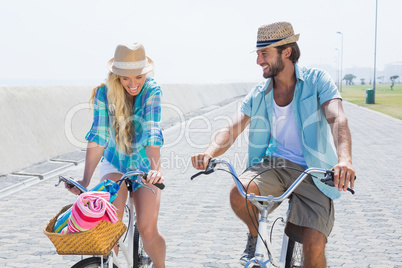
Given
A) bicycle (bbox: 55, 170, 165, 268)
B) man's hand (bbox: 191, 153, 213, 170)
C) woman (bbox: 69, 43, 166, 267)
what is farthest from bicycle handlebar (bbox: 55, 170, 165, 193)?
woman (bbox: 69, 43, 166, 267)

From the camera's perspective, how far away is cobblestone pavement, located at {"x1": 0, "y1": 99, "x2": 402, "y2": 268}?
560 cm

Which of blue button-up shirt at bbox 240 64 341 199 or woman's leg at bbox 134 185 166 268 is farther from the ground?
blue button-up shirt at bbox 240 64 341 199

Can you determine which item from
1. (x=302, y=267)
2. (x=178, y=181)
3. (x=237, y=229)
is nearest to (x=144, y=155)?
(x=302, y=267)

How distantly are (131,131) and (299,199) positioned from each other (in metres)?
1.24

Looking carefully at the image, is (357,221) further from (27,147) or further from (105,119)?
(27,147)

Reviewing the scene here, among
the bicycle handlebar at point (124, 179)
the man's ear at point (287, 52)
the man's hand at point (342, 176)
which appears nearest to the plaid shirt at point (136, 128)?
the bicycle handlebar at point (124, 179)

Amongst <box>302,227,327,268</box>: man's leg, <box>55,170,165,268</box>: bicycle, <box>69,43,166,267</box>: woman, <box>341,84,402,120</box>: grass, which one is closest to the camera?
<box>55,170,165,268</box>: bicycle

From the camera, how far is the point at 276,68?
394cm

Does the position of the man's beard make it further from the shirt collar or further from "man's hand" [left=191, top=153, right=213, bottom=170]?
"man's hand" [left=191, top=153, right=213, bottom=170]

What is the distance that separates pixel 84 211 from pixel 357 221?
4.95 m

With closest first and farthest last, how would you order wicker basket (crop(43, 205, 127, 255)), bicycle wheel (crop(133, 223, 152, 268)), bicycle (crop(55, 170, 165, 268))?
wicker basket (crop(43, 205, 127, 255)) → bicycle (crop(55, 170, 165, 268)) → bicycle wheel (crop(133, 223, 152, 268))

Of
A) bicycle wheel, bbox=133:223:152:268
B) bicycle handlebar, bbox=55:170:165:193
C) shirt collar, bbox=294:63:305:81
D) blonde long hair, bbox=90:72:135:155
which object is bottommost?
bicycle wheel, bbox=133:223:152:268

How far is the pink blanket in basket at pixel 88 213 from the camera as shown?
288cm

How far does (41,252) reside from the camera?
5789 mm
